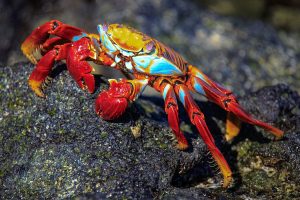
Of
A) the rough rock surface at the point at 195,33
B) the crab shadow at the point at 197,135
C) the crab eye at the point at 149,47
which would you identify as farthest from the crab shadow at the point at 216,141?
the rough rock surface at the point at 195,33

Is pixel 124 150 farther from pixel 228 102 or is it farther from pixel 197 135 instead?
pixel 228 102

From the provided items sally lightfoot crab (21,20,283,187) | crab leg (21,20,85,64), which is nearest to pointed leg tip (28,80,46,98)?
sally lightfoot crab (21,20,283,187)

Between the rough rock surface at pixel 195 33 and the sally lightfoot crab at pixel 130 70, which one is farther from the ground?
the sally lightfoot crab at pixel 130 70

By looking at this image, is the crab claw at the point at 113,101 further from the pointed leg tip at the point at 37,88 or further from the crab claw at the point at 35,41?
the crab claw at the point at 35,41

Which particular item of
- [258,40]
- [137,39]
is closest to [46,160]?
[137,39]

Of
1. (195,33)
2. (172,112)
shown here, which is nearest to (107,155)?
(172,112)

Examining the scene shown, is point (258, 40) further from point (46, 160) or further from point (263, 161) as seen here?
point (46, 160)

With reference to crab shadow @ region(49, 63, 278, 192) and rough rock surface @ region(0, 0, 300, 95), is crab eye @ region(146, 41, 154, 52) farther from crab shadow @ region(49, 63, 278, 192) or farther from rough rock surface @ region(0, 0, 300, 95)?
rough rock surface @ region(0, 0, 300, 95)
